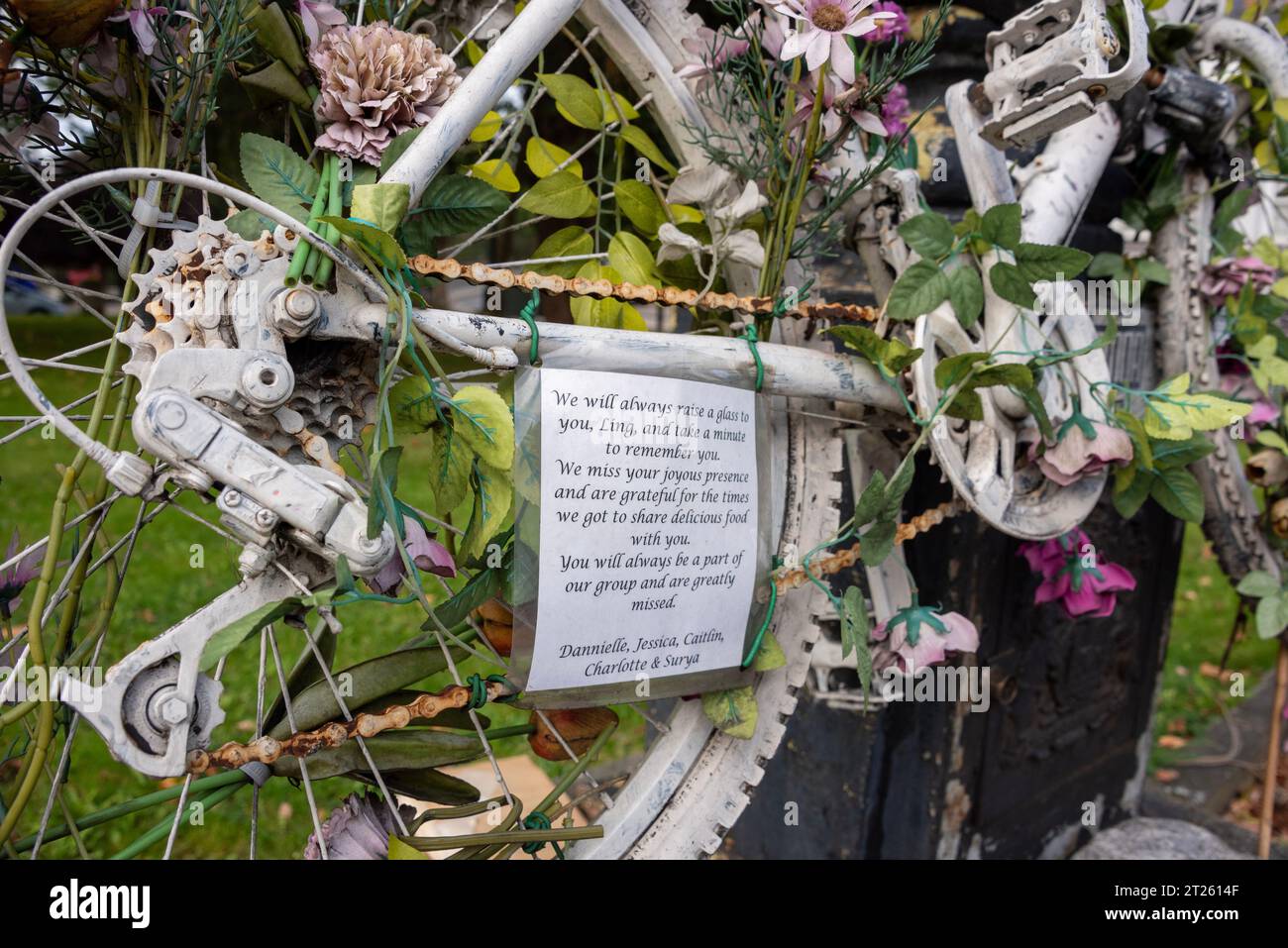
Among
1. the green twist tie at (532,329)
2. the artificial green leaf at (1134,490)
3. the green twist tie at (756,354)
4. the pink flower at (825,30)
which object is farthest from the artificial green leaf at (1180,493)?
the green twist tie at (532,329)

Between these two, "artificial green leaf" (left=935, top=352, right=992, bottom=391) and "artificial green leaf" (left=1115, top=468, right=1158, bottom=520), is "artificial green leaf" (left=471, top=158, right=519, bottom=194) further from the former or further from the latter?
"artificial green leaf" (left=1115, top=468, right=1158, bottom=520)

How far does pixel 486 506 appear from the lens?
3.32ft

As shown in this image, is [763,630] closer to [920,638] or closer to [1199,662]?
[920,638]

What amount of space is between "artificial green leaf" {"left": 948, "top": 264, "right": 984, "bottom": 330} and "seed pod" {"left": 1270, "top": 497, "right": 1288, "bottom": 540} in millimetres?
1149

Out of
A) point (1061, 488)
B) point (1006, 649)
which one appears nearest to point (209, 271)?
point (1061, 488)

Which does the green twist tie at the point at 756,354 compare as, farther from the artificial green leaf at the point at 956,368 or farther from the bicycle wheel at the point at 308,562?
the artificial green leaf at the point at 956,368

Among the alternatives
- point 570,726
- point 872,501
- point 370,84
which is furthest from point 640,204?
point 570,726

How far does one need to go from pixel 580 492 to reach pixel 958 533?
1.12 m

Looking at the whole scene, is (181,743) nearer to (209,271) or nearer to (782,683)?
(209,271)

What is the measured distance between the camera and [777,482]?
1.35 meters

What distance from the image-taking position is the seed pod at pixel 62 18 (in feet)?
3.03

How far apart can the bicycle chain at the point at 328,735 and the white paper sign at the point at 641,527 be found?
103mm

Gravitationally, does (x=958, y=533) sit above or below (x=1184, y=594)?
above
